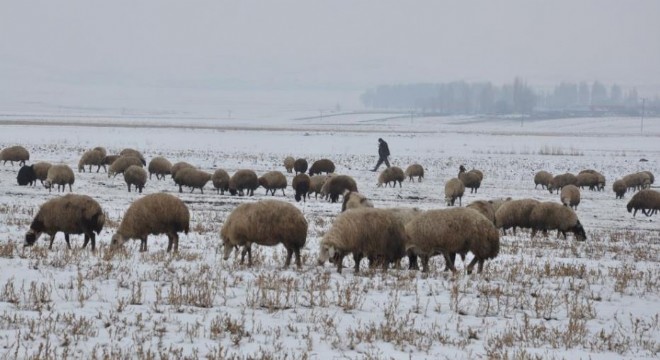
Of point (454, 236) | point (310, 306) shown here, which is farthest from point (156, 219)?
point (310, 306)

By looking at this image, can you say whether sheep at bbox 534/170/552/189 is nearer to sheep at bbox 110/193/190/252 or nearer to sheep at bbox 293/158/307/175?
sheep at bbox 293/158/307/175

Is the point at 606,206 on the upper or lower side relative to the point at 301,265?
lower

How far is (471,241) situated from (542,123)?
16198 centimetres

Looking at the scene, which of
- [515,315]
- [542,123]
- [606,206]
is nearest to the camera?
[515,315]

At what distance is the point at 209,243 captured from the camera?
47.6ft

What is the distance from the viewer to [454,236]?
37.5 feet

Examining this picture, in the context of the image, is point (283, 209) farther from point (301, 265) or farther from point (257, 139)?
point (257, 139)

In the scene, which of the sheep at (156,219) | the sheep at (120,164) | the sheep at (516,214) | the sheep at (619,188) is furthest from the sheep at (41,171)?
the sheep at (619,188)

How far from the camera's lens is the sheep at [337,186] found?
101ft

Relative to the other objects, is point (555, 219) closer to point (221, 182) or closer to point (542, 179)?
point (221, 182)

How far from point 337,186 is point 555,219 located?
12107mm

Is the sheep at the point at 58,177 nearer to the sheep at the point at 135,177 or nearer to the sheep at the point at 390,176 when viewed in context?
the sheep at the point at 135,177

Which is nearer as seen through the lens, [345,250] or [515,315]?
[515,315]

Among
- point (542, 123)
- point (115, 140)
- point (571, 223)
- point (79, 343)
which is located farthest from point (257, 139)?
point (542, 123)
